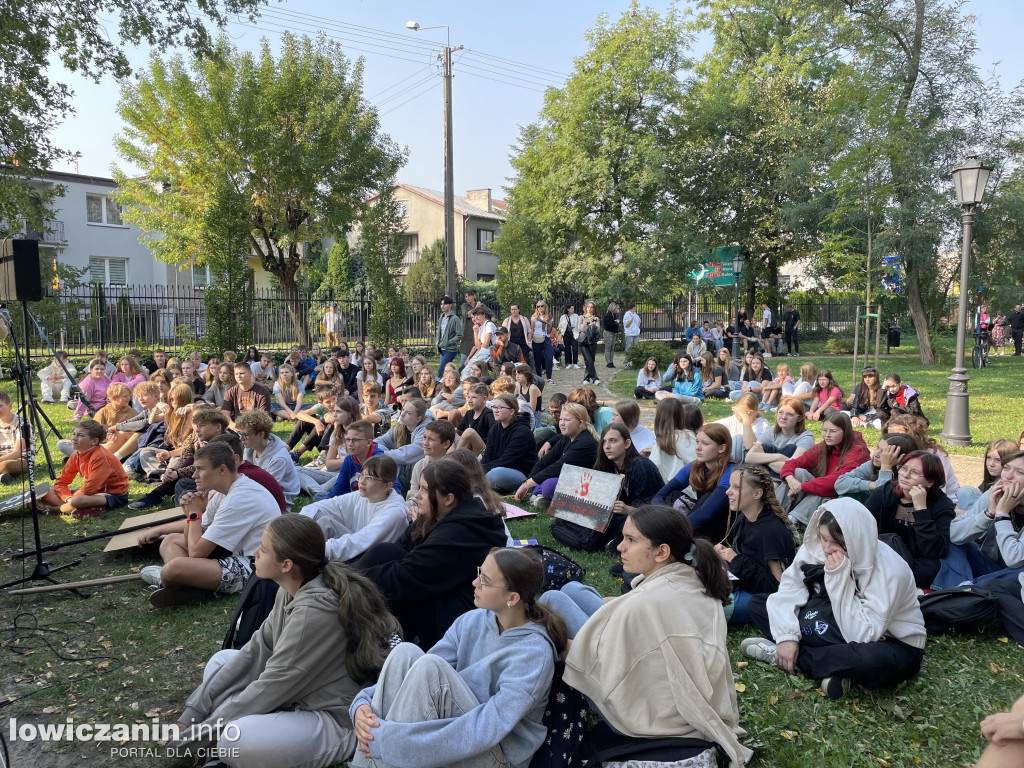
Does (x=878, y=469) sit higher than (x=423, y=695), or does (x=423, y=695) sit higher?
(x=878, y=469)

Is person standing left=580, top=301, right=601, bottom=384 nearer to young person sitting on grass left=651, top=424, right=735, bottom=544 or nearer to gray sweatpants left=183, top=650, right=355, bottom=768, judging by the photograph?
young person sitting on grass left=651, top=424, right=735, bottom=544

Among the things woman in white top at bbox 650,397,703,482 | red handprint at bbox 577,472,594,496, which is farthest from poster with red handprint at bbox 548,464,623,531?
woman in white top at bbox 650,397,703,482

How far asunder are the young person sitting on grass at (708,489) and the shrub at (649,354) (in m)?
13.0

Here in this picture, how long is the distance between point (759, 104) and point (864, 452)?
26.3 m

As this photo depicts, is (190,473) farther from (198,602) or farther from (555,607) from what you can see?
(555,607)

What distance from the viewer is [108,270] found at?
33.4m

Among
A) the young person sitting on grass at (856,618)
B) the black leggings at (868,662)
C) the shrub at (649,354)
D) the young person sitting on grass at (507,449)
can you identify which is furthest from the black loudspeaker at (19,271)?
the shrub at (649,354)

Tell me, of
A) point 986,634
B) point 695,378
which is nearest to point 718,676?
point 986,634

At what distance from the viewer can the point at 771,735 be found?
346 centimetres

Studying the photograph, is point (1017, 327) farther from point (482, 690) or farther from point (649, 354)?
point (482, 690)

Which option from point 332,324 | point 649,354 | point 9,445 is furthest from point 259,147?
point 9,445

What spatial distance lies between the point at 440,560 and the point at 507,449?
4.16 meters

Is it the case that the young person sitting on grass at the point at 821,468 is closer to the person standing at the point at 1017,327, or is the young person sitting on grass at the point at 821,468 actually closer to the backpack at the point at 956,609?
the backpack at the point at 956,609

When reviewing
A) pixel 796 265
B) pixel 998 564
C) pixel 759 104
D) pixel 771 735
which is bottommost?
pixel 771 735
